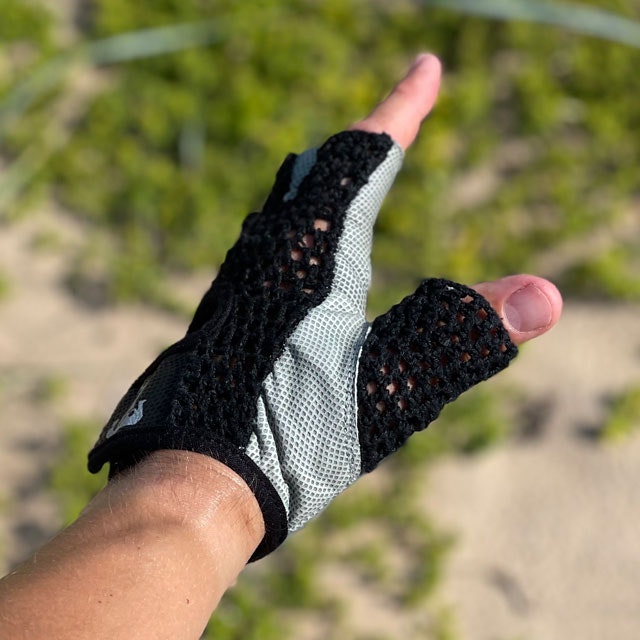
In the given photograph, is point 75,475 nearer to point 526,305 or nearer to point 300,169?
point 300,169

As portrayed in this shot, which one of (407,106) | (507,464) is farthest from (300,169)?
(507,464)

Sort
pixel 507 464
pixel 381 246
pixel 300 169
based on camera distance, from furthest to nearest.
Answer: pixel 381 246 < pixel 507 464 < pixel 300 169

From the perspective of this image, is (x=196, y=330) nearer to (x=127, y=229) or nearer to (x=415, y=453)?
(x=415, y=453)

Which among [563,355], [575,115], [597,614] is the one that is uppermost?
[575,115]

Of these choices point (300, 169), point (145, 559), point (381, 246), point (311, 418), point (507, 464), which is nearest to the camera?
point (145, 559)

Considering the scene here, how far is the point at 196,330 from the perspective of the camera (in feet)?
4.92

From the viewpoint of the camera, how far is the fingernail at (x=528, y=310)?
52.7 inches

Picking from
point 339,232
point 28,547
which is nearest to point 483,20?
point 339,232

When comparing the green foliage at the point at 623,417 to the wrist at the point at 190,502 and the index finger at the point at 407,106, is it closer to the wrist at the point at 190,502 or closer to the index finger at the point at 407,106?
the index finger at the point at 407,106

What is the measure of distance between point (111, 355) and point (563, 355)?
1.38 metres

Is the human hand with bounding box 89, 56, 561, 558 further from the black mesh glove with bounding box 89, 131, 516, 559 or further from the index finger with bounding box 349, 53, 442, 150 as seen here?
the index finger with bounding box 349, 53, 442, 150

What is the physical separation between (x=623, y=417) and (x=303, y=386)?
1355mm

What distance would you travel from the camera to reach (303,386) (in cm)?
133

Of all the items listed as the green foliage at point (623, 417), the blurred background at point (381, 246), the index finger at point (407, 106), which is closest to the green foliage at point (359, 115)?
the blurred background at point (381, 246)
